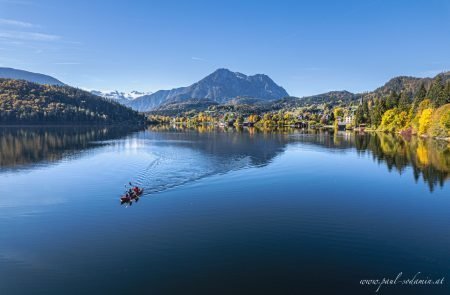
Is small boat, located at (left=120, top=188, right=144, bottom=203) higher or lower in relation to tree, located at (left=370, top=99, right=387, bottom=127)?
lower

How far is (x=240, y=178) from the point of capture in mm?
54906

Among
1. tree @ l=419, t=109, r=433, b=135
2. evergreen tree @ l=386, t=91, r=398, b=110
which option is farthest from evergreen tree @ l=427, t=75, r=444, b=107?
evergreen tree @ l=386, t=91, r=398, b=110

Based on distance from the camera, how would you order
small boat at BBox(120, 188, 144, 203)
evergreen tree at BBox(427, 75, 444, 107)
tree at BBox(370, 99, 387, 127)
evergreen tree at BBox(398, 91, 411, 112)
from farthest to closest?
tree at BBox(370, 99, 387, 127) < evergreen tree at BBox(398, 91, 411, 112) < evergreen tree at BBox(427, 75, 444, 107) < small boat at BBox(120, 188, 144, 203)

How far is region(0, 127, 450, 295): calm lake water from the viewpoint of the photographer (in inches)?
872

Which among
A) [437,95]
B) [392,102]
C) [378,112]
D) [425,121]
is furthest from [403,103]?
[425,121]

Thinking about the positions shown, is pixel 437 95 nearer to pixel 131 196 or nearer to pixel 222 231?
pixel 131 196

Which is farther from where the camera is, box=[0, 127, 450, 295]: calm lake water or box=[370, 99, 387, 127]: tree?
box=[370, 99, 387, 127]: tree

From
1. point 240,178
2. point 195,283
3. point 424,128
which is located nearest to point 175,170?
point 240,178

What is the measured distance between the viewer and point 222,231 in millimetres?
30797

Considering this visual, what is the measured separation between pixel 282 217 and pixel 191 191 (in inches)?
598

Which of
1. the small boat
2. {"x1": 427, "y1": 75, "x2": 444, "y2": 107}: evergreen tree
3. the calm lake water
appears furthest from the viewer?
{"x1": 427, "y1": 75, "x2": 444, "y2": 107}: evergreen tree

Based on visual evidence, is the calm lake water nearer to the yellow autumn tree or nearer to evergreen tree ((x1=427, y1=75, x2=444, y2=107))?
the yellow autumn tree

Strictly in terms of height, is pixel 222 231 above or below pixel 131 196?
below

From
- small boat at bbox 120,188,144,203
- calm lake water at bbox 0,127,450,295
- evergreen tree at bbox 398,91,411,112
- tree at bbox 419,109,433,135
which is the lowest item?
calm lake water at bbox 0,127,450,295
